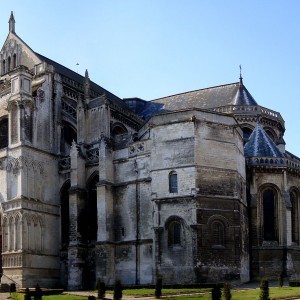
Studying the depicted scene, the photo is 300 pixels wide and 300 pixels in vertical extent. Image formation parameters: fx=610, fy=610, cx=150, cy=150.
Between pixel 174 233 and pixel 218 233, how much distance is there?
277 centimetres

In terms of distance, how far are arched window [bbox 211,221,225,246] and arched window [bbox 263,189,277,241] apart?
549 centimetres

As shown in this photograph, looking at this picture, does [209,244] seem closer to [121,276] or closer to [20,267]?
[121,276]

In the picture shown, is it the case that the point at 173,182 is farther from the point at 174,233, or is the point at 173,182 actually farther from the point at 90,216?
the point at 90,216

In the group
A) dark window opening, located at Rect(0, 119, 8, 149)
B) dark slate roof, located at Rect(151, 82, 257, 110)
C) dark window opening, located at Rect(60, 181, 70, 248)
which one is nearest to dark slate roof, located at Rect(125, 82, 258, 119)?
dark slate roof, located at Rect(151, 82, 257, 110)

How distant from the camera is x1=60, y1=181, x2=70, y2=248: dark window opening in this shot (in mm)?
45312

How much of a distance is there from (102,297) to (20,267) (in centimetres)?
1183

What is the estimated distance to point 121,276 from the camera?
40656 mm

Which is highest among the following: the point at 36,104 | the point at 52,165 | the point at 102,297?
the point at 36,104

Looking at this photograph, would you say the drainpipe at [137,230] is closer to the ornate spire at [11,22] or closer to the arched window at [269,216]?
the arched window at [269,216]

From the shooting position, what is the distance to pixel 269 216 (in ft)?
142

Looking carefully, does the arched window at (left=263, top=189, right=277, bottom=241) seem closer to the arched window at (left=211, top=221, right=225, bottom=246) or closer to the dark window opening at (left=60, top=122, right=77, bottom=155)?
the arched window at (left=211, top=221, right=225, bottom=246)

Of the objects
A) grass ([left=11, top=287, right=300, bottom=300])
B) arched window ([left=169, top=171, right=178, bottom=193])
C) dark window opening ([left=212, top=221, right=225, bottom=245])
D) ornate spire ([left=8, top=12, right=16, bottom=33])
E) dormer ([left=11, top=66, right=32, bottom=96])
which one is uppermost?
ornate spire ([left=8, top=12, right=16, bottom=33])

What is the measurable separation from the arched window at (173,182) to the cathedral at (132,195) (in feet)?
0.23

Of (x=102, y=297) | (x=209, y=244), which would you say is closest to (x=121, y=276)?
(x=209, y=244)
